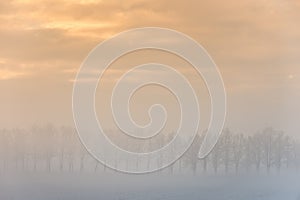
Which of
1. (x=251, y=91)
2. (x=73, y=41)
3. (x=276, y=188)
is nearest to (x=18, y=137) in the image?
(x=73, y=41)

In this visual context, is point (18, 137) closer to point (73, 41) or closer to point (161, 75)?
point (73, 41)

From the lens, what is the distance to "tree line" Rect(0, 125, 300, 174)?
7.39 feet

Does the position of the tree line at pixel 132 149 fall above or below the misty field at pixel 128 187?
above

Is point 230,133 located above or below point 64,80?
below

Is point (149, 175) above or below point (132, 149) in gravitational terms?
below

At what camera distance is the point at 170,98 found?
231 cm

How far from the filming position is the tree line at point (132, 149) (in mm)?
2252

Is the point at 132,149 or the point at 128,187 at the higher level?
the point at 132,149

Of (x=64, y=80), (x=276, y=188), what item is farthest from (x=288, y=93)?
(x=64, y=80)

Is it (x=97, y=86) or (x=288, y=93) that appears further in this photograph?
(x=288, y=93)

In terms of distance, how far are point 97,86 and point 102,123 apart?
0.17 meters

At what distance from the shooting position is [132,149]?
2299mm

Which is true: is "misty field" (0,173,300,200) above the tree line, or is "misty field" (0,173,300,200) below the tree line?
below

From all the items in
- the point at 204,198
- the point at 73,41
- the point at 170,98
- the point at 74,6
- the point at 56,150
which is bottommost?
the point at 204,198
